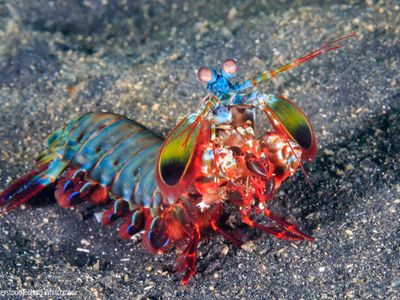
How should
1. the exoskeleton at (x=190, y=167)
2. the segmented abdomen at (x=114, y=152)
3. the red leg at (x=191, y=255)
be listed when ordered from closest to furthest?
the exoskeleton at (x=190, y=167)
the red leg at (x=191, y=255)
the segmented abdomen at (x=114, y=152)

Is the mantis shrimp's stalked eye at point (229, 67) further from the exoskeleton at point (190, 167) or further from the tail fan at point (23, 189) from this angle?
the tail fan at point (23, 189)

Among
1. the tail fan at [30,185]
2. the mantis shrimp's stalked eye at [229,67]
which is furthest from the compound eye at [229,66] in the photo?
the tail fan at [30,185]

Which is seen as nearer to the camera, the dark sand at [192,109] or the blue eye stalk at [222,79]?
the blue eye stalk at [222,79]

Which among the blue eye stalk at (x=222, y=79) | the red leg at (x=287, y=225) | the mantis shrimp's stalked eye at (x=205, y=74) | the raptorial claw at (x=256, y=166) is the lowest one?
the red leg at (x=287, y=225)

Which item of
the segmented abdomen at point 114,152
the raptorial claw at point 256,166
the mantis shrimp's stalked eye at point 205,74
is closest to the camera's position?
the mantis shrimp's stalked eye at point 205,74

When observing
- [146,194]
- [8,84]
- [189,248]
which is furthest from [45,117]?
[189,248]

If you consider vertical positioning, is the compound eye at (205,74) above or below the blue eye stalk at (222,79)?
above

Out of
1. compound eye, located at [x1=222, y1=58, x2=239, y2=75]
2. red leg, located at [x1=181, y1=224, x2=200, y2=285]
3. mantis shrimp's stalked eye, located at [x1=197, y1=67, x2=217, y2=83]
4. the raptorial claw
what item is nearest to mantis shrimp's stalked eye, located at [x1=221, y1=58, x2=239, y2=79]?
compound eye, located at [x1=222, y1=58, x2=239, y2=75]

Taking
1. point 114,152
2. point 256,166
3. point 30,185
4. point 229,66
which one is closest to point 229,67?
point 229,66
